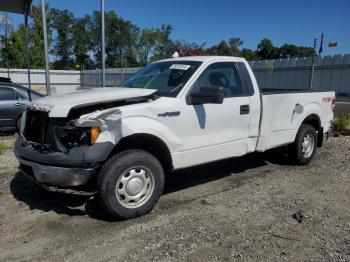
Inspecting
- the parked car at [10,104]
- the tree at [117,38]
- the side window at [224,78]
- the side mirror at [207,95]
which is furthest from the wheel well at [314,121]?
the tree at [117,38]

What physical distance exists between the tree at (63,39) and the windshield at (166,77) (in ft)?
199

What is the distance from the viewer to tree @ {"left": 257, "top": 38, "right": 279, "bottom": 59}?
7100 centimetres

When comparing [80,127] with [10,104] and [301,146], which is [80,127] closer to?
[301,146]

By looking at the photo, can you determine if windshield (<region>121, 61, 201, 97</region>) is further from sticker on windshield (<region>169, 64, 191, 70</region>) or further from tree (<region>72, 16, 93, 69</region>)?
tree (<region>72, 16, 93, 69</region>)

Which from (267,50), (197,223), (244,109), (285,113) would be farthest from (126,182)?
(267,50)

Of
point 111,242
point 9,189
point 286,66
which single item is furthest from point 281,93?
point 286,66

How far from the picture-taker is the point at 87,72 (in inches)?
1282

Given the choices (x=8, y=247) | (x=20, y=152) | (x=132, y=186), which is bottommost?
(x=8, y=247)

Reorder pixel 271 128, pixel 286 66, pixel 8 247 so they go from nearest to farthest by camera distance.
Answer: pixel 8 247, pixel 271 128, pixel 286 66

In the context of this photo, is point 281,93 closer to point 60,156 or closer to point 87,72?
point 60,156

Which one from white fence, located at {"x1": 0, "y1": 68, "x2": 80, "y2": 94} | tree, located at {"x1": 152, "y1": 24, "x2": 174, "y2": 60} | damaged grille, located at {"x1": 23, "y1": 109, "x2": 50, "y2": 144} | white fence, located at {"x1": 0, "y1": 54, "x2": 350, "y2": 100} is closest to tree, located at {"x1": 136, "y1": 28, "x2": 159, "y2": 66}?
tree, located at {"x1": 152, "y1": 24, "x2": 174, "y2": 60}

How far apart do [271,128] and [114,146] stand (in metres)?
2.93

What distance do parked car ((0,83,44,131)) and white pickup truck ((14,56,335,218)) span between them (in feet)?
17.3

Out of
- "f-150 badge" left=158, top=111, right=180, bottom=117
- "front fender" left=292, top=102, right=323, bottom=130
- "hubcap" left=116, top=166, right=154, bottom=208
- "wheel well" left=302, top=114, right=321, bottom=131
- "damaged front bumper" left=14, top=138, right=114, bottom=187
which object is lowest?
"hubcap" left=116, top=166, right=154, bottom=208
